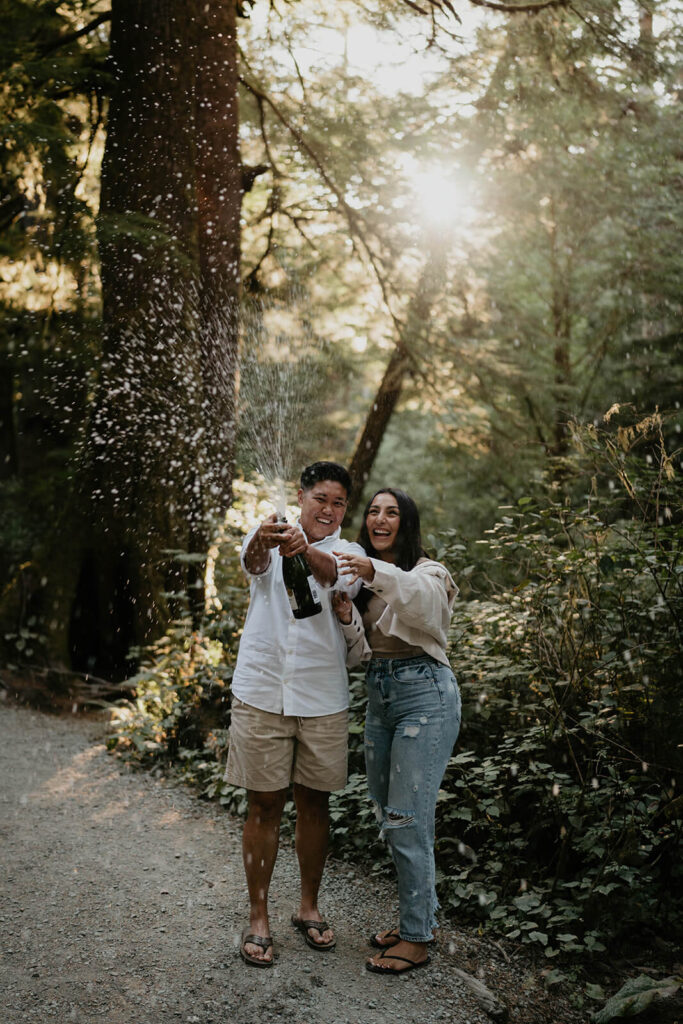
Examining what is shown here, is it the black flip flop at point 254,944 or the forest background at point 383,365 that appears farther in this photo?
the forest background at point 383,365

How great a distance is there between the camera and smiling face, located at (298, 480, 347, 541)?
3145 mm

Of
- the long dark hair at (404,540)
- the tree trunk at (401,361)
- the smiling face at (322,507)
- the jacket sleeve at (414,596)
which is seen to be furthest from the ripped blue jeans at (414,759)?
the tree trunk at (401,361)

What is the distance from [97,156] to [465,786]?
9.60m

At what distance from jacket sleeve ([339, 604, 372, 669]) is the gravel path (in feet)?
3.98

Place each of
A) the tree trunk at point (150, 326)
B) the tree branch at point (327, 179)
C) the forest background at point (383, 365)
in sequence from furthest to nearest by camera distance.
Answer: the tree branch at point (327, 179) → the tree trunk at point (150, 326) → the forest background at point (383, 365)

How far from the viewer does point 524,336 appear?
1183 cm

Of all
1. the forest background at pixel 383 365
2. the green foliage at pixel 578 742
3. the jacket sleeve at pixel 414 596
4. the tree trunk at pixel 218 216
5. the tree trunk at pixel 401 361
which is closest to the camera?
the jacket sleeve at pixel 414 596

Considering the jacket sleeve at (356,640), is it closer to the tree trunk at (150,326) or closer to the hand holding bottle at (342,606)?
the hand holding bottle at (342,606)

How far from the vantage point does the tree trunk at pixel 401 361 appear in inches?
380

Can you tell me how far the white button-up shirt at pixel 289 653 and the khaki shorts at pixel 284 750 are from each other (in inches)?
2.2

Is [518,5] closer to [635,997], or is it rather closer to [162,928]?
[635,997]

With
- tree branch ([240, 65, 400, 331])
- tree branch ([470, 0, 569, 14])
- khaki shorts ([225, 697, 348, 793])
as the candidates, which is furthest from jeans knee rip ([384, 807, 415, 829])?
tree branch ([240, 65, 400, 331])

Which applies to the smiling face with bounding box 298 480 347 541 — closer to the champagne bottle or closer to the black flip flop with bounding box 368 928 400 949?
the champagne bottle

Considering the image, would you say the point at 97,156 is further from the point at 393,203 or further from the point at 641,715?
the point at 641,715
